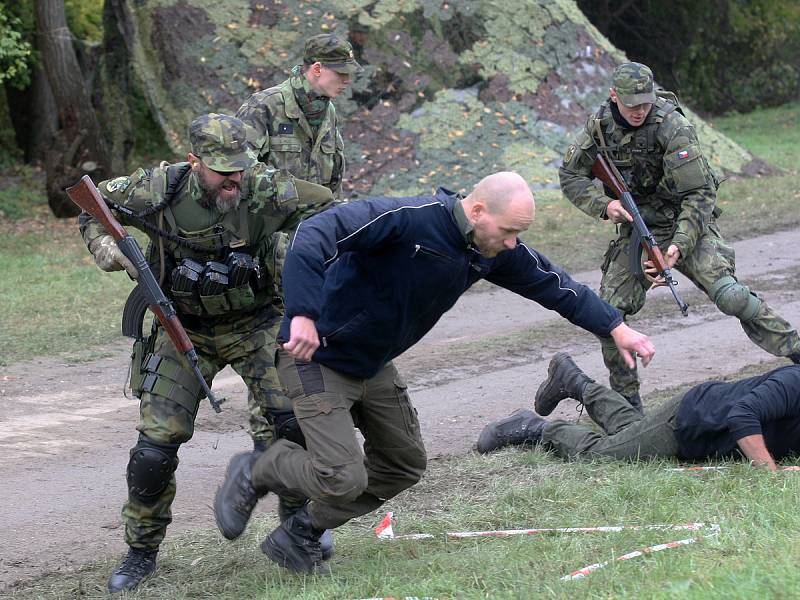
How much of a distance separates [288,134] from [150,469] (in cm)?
299

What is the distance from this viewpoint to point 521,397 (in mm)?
8016

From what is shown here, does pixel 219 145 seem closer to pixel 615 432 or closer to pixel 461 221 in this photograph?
pixel 461 221

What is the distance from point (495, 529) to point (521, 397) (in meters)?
2.78

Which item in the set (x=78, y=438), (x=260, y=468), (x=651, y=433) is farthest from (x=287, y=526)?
(x=78, y=438)

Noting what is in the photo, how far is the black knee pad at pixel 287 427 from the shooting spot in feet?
16.3

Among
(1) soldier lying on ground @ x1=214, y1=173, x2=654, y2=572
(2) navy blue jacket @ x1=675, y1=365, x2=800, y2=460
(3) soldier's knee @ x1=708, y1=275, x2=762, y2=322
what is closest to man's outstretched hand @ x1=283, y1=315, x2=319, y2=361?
(1) soldier lying on ground @ x1=214, y1=173, x2=654, y2=572

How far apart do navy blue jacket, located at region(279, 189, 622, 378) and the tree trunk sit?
1291 cm

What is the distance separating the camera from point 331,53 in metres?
7.01

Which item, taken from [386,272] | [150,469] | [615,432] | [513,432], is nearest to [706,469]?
[615,432]

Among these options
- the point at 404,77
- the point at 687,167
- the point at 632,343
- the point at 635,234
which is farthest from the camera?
the point at 404,77

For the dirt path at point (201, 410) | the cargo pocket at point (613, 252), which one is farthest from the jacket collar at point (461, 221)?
the cargo pocket at point (613, 252)

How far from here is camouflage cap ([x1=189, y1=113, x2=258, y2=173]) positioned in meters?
4.79

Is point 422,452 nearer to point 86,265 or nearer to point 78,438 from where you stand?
point 78,438

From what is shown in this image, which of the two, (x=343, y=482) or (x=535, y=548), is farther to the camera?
(x=535, y=548)
